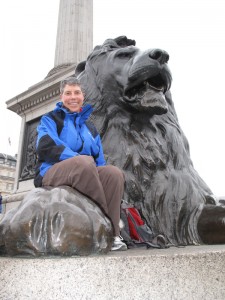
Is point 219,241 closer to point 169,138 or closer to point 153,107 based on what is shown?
point 169,138

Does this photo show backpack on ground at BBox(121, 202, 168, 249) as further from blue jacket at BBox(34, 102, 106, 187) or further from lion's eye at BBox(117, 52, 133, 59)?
lion's eye at BBox(117, 52, 133, 59)

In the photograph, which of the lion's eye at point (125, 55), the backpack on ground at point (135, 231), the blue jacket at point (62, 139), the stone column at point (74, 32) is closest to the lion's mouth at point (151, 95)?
the lion's eye at point (125, 55)

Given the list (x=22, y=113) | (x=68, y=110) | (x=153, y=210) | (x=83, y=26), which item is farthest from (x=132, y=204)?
(x=83, y=26)

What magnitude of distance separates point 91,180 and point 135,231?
2.44 ft

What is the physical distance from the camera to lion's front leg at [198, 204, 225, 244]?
8.06 ft

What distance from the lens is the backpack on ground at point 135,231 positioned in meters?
2.13

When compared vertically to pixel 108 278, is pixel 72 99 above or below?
above

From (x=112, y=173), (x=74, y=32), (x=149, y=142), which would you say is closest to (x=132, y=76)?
(x=149, y=142)

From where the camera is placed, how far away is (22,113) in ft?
26.0

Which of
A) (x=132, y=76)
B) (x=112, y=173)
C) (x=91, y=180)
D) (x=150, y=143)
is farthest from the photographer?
(x=150, y=143)

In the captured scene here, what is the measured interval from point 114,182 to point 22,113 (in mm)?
6546

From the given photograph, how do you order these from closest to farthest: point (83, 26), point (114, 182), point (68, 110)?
point (114, 182), point (68, 110), point (83, 26)

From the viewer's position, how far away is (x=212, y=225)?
248cm

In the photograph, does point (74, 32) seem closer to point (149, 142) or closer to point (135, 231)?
point (149, 142)
